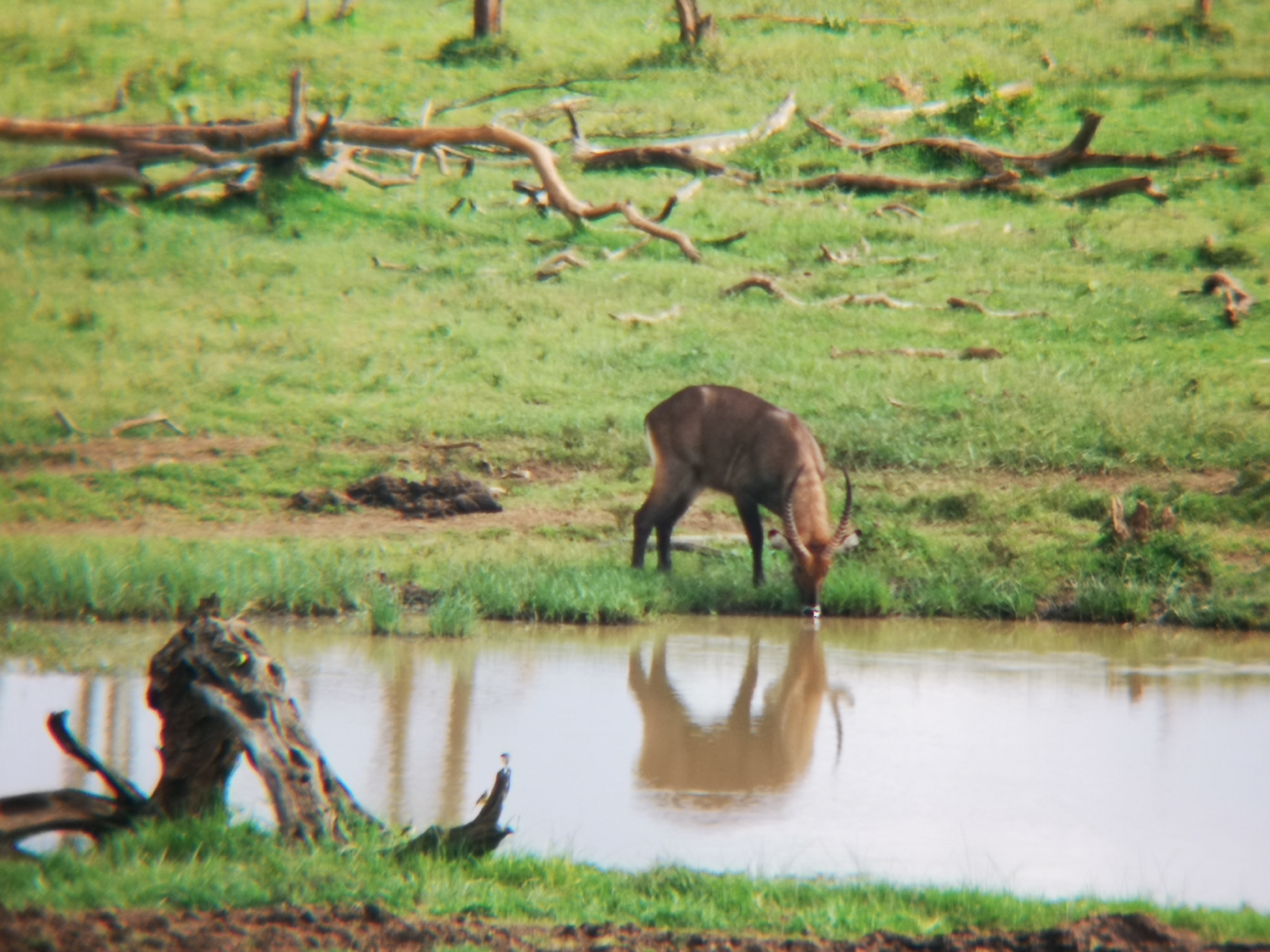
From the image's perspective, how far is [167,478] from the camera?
31.9ft

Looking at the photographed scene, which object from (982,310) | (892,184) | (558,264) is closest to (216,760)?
(982,310)

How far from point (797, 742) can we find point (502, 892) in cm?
201

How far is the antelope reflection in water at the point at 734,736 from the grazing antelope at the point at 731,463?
1.50 metres

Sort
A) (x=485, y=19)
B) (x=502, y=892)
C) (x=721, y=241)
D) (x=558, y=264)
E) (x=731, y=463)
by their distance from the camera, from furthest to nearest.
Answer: (x=485, y=19) < (x=721, y=241) < (x=558, y=264) < (x=731, y=463) < (x=502, y=892)

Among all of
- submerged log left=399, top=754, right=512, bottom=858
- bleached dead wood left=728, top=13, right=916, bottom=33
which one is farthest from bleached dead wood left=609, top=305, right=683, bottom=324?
bleached dead wood left=728, top=13, right=916, bottom=33

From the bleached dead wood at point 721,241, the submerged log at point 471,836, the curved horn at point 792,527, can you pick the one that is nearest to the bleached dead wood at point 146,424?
the curved horn at point 792,527

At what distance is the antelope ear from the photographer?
316 inches

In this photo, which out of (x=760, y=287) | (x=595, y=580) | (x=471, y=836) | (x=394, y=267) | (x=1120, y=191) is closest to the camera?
(x=471, y=836)

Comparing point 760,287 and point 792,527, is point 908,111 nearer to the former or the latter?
point 760,287

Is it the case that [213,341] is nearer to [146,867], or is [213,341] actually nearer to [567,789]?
[567,789]

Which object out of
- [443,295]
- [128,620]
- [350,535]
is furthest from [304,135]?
[128,620]

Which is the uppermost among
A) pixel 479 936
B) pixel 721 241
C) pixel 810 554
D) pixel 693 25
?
pixel 693 25

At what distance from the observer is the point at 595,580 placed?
7723 mm

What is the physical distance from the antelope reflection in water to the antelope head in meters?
0.80
